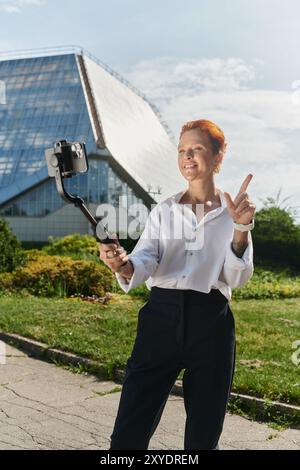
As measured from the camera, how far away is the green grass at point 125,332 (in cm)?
602

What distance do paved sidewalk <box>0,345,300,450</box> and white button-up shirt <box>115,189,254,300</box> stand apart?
1.91 m

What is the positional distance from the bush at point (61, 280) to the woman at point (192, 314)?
368 inches

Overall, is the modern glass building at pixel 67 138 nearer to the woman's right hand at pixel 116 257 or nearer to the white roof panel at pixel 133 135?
the white roof panel at pixel 133 135

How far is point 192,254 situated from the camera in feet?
10.2

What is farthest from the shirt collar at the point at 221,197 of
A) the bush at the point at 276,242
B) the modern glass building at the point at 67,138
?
the modern glass building at the point at 67,138

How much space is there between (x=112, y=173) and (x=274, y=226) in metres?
17.2

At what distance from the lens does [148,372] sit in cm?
305

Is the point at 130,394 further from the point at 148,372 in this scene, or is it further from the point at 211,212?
the point at 211,212

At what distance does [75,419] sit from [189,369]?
7.87ft

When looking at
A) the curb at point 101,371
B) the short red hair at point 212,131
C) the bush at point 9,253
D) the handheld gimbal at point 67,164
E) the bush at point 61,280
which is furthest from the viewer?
the bush at point 9,253
